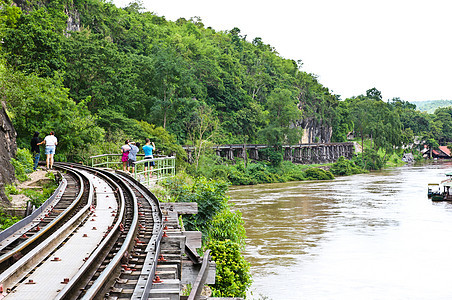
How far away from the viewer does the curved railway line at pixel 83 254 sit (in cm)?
481

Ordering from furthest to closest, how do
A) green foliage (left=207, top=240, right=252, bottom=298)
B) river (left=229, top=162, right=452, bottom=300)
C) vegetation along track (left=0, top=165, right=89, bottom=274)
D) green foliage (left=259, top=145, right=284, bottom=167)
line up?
1. green foliage (left=259, top=145, right=284, bottom=167)
2. river (left=229, top=162, right=452, bottom=300)
3. green foliage (left=207, top=240, right=252, bottom=298)
4. vegetation along track (left=0, top=165, right=89, bottom=274)

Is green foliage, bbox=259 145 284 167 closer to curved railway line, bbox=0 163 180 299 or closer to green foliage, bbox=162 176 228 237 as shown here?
green foliage, bbox=162 176 228 237

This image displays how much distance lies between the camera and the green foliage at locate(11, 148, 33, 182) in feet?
52.3

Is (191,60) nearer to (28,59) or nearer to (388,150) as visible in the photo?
(28,59)

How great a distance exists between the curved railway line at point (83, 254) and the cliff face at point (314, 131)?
7687 cm

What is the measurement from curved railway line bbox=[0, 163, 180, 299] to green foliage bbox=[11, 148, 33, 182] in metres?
5.98

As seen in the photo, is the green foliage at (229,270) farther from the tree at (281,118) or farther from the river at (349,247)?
the tree at (281,118)

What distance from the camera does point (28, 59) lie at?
33719 mm

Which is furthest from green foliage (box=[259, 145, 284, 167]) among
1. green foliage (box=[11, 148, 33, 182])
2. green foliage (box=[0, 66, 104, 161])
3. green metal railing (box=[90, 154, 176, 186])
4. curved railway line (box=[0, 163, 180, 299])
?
curved railway line (box=[0, 163, 180, 299])

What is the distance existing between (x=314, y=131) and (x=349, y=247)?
71.6 m

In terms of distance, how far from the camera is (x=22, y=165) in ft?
55.4

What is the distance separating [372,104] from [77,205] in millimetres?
83650

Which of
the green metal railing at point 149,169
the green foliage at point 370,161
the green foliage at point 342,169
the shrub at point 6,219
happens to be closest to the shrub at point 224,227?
the green metal railing at point 149,169

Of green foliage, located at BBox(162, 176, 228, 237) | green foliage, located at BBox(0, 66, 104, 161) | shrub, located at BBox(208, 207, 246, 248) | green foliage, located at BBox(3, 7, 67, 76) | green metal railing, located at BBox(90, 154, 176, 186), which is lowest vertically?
shrub, located at BBox(208, 207, 246, 248)
